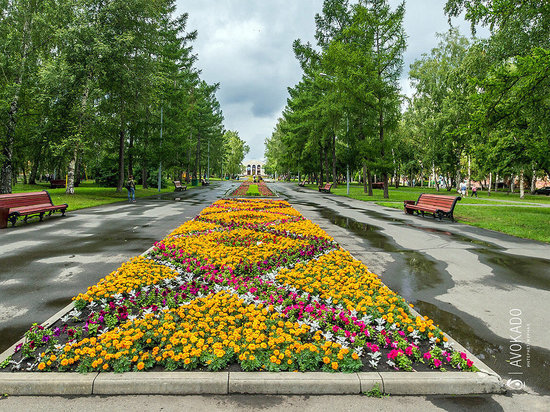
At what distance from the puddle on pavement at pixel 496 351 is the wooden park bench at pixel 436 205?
10627 mm

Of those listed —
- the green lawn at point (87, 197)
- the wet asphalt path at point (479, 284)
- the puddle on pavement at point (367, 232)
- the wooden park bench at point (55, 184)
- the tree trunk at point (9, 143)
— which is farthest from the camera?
the wooden park bench at point (55, 184)

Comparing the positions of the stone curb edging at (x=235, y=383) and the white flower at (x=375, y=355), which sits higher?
the white flower at (x=375, y=355)

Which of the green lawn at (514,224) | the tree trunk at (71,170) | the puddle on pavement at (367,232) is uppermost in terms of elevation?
the tree trunk at (71,170)

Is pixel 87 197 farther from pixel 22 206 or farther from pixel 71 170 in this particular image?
pixel 22 206

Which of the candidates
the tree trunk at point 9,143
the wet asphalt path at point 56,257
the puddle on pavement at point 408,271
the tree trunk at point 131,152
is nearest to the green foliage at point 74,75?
the tree trunk at point 9,143

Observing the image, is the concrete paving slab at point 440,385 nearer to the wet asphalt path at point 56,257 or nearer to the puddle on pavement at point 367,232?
the wet asphalt path at point 56,257

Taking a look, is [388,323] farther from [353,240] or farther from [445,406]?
[353,240]

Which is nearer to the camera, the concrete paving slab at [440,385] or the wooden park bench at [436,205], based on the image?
the concrete paving slab at [440,385]

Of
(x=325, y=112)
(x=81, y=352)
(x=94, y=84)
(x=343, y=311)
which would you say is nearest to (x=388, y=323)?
(x=343, y=311)

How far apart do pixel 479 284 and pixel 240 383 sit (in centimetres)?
491

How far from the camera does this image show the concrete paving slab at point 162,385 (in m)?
2.80

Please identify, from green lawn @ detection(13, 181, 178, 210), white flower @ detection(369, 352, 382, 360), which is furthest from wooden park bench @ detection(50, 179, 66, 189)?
white flower @ detection(369, 352, 382, 360)

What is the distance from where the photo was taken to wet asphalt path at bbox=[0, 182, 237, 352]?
442 centimetres

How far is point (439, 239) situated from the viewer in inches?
387
